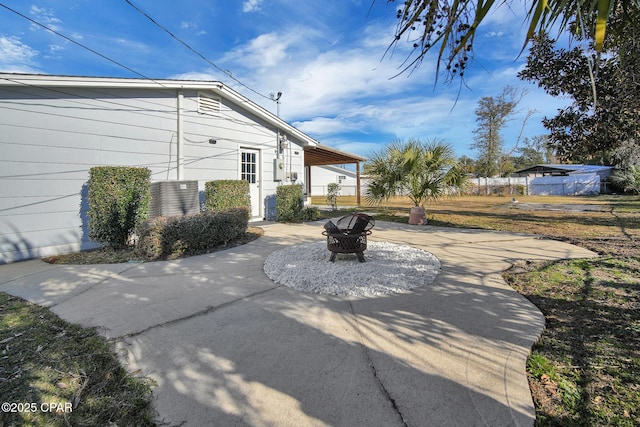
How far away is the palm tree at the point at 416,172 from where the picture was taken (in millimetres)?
8133

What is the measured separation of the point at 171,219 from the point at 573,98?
10.00m

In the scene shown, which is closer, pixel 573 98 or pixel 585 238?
pixel 585 238

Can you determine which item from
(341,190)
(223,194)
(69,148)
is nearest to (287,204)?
(223,194)

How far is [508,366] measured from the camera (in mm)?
2010

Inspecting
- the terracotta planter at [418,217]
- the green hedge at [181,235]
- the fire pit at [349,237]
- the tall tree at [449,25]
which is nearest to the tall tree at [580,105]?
the terracotta planter at [418,217]

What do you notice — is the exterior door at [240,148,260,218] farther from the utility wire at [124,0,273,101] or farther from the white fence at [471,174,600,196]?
the white fence at [471,174,600,196]

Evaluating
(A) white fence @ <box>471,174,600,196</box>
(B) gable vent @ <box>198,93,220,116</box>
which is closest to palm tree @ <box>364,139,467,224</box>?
(B) gable vent @ <box>198,93,220,116</box>

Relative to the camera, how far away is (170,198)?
6180 millimetres

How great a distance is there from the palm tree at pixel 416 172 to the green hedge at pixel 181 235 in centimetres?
479

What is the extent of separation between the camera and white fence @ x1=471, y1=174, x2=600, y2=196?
25094 millimetres

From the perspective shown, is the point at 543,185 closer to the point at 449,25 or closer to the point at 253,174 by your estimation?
the point at 253,174

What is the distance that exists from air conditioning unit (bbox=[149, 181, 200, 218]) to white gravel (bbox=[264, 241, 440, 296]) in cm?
271

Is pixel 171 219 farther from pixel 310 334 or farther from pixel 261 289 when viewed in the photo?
pixel 310 334

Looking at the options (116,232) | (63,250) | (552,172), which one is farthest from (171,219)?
(552,172)
